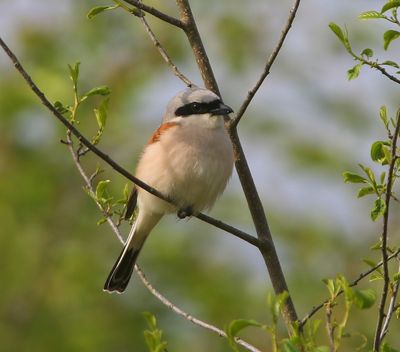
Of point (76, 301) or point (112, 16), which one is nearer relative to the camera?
point (76, 301)

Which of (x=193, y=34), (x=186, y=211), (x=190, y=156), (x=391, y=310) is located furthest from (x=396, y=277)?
(x=186, y=211)

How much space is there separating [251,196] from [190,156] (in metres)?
0.87

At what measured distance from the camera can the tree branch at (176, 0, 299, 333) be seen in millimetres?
3697

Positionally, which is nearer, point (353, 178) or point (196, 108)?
point (353, 178)

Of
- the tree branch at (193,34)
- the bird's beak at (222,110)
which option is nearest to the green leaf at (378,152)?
the tree branch at (193,34)

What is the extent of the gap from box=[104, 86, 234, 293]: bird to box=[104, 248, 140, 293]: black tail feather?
53cm

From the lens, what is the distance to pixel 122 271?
5.46 m

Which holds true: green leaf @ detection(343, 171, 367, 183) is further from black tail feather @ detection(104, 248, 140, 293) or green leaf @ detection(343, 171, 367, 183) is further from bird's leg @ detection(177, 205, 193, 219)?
black tail feather @ detection(104, 248, 140, 293)

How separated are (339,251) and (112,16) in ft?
10.0

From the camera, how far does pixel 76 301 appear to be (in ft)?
21.8

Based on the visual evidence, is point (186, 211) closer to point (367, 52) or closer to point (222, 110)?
point (222, 110)

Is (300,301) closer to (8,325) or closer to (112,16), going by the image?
(8,325)

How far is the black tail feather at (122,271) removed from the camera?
545cm

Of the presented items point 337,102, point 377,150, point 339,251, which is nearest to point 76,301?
point 339,251
